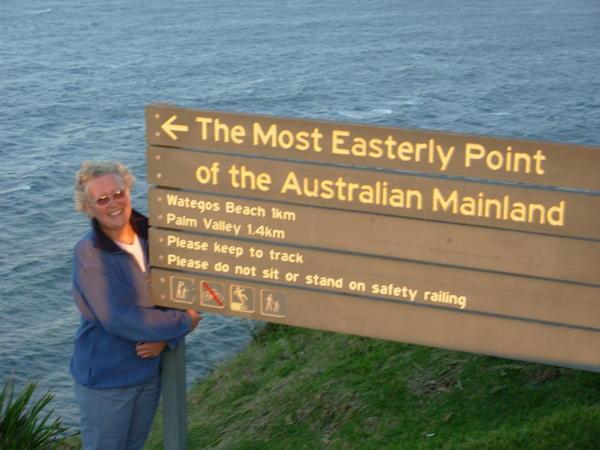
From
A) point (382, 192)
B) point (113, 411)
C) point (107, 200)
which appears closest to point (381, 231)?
point (382, 192)

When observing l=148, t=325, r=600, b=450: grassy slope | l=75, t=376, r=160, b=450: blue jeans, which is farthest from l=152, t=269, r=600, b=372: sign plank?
l=148, t=325, r=600, b=450: grassy slope

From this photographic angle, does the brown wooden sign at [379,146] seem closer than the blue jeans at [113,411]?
Yes

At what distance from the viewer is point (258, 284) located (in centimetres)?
484

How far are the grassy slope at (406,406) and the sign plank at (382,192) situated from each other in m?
1.61

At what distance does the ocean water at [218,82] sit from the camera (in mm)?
29781

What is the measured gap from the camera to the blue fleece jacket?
198 inches

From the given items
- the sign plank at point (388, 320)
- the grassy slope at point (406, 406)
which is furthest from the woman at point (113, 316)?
the grassy slope at point (406, 406)

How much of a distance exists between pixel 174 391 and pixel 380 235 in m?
1.44

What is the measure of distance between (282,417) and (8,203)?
30903mm

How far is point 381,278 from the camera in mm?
4617

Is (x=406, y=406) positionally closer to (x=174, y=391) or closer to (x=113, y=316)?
(x=174, y=391)

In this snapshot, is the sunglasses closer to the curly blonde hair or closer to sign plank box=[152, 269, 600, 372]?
the curly blonde hair

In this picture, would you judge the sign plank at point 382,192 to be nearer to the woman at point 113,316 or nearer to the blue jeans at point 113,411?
the woman at point 113,316

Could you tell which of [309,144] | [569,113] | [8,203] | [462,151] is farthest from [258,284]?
[569,113]
